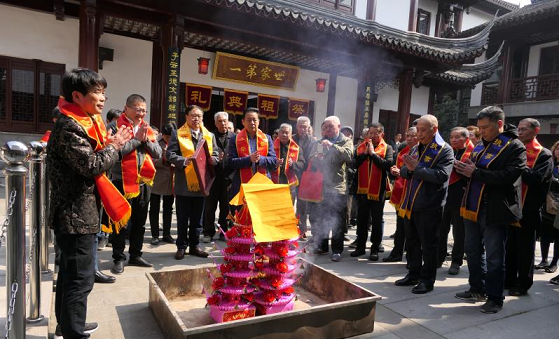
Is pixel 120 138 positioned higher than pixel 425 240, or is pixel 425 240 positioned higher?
pixel 120 138

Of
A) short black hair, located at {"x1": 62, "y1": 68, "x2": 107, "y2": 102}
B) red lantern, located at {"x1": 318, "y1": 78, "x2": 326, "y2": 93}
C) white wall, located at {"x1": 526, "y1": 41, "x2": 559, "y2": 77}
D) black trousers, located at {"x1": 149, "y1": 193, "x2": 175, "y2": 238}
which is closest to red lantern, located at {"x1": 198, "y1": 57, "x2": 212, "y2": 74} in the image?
red lantern, located at {"x1": 318, "y1": 78, "x2": 326, "y2": 93}

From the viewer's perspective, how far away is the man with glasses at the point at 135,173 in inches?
150

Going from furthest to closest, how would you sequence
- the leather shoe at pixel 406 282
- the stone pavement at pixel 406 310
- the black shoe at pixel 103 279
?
1. the leather shoe at pixel 406 282
2. the black shoe at pixel 103 279
3. the stone pavement at pixel 406 310

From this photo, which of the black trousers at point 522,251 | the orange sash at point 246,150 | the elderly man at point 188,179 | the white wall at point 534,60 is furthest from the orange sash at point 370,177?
the white wall at point 534,60

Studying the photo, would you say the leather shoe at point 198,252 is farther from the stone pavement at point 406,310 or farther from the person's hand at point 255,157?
the person's hand at point 255,157

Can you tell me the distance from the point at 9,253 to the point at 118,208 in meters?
0.66

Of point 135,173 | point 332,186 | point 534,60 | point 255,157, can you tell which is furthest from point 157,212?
point 534,60

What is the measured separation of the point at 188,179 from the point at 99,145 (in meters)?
2.03

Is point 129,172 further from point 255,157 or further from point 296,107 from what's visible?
point 296,107

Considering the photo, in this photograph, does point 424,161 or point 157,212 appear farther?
point 157,212

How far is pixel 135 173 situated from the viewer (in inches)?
154

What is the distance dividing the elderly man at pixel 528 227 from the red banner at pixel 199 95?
23.1 feet

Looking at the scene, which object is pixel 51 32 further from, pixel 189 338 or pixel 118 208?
pixel 189 338

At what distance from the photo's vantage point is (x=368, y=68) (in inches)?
361
